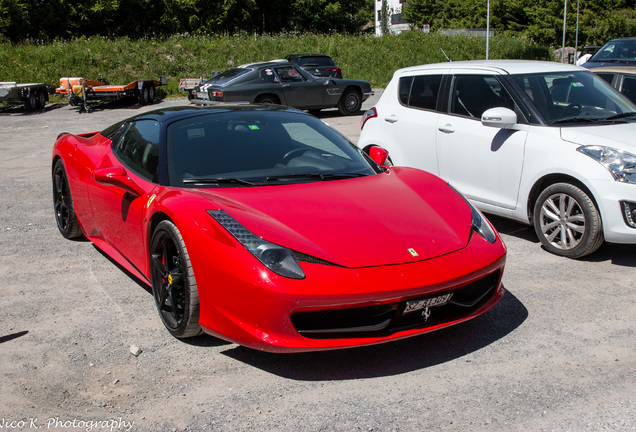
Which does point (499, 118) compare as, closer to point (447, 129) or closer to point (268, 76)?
point (447, 129)

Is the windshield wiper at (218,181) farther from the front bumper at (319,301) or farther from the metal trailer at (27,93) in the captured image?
the metal trailer at (27,93)

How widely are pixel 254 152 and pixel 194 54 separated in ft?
93.9

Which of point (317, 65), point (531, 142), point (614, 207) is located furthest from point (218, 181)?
point (317, 65)

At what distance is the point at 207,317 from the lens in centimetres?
356

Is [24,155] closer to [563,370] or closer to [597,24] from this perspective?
[563,370]

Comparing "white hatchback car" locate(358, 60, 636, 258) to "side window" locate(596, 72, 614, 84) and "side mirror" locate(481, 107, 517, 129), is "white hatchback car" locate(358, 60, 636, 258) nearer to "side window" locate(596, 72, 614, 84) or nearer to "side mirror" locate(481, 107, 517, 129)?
"side mirror" locate(481, 107, 517, 129)

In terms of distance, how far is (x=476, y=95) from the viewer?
6.46 m

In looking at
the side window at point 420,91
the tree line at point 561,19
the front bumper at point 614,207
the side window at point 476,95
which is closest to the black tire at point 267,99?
the side window at point 420,91

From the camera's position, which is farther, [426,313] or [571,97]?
[571,97]

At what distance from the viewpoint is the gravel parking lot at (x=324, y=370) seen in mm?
3027

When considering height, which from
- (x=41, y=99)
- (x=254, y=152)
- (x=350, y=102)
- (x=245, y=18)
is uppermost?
(x=245, y=18)

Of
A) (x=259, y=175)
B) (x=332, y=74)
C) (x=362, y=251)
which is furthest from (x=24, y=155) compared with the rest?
(x=332, y=74)

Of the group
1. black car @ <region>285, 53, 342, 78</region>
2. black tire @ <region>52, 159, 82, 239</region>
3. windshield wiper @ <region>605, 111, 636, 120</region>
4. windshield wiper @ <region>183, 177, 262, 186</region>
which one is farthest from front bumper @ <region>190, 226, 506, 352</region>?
black car @ <region>285, 53, 342, 78</region>

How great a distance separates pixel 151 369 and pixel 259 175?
4.64 feet
